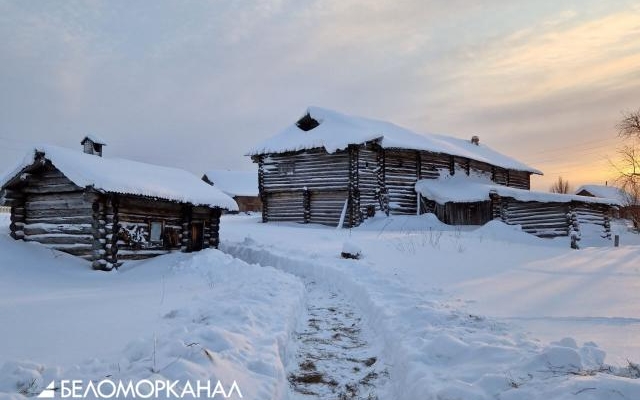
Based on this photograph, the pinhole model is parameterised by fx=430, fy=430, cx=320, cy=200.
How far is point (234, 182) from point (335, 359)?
51684 millimetres

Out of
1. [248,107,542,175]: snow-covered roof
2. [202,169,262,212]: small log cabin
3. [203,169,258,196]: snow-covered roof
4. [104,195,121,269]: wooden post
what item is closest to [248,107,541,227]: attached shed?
[248,107,542,175]: snow-covered roof

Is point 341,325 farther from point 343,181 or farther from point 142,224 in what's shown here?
point 343,181

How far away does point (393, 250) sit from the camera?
13.8 m

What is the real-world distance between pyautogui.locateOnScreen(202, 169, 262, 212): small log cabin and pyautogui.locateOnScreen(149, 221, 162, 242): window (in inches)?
1482

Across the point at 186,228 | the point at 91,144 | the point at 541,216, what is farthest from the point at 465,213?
the point at 91,144

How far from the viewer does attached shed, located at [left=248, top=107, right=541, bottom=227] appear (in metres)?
23.6

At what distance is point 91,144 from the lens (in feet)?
51.1

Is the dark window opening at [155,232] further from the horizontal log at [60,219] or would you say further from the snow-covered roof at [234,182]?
the snow-covered roof at [234,182]

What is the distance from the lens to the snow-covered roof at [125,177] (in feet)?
38.9

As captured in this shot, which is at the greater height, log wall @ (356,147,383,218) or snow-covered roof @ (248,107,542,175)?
snow-covered roof @ (248,107,542,175)

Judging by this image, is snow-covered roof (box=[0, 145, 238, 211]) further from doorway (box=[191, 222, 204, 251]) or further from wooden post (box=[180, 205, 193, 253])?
doorway (box=[191, 222, 204, 251])

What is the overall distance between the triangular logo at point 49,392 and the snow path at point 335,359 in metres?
2.09

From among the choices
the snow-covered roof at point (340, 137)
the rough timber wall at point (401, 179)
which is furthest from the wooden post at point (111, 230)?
the rough timber wall at point (401, 179)

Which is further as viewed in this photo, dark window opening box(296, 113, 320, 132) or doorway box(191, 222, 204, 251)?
dark window opening box(296, 113, 320, 132)
